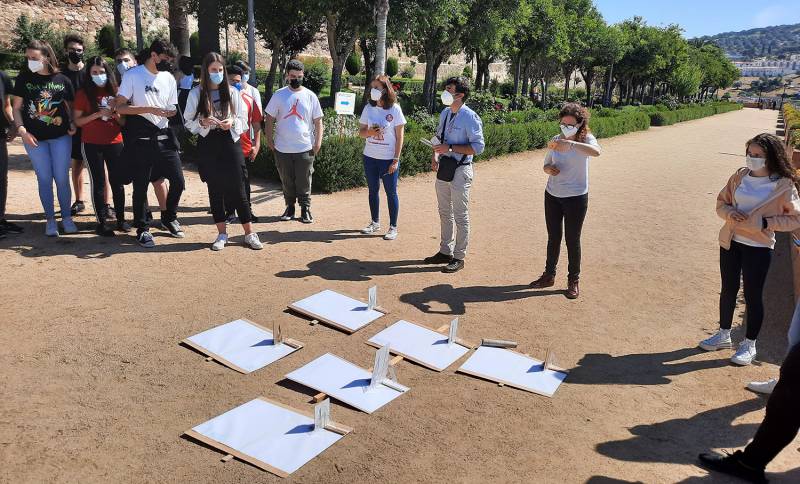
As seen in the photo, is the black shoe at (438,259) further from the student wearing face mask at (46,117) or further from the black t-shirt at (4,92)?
the black t-shirt at (4,92)

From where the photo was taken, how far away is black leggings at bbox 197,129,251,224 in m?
6.16

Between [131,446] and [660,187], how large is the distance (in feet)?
38.2

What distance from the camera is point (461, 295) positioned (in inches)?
226

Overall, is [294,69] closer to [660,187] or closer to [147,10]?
[660,187]

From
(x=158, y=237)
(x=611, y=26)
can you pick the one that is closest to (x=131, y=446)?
(x=158, y=237)

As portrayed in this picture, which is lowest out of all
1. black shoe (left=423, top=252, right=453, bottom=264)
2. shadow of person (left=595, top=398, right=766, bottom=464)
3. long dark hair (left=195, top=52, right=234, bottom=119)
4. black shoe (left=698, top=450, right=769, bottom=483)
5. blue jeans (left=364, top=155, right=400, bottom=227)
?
shadow of person (left=595, top=398, right=766, bottom=464)

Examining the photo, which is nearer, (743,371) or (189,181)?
(743,371)

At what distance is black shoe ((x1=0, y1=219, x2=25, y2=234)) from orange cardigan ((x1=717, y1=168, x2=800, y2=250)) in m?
6.72

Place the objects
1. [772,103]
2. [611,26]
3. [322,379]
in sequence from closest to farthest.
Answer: [322,379] → [611,26] → [772,103]

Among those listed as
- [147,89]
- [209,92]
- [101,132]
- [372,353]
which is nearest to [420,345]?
[372,353]

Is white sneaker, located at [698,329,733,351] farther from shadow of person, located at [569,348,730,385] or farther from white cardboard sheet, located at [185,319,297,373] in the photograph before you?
white cardboard sheet, located at [185,319,297,373]

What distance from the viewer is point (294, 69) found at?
6930 mm

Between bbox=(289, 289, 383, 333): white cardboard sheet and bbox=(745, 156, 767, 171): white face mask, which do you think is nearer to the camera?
bbox=(745, 156, 767, 171): white face mask

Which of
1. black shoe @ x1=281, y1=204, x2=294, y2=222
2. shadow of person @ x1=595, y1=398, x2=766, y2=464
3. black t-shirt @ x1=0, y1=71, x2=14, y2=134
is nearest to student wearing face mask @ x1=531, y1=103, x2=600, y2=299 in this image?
shadow of person @ x1=595, y1=398, x2=766, y2=464
